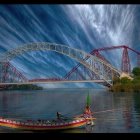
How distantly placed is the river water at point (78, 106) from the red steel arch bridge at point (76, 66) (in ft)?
1.10

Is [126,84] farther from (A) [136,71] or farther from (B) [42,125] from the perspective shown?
(B) [42,125]

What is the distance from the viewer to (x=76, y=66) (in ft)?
30.3

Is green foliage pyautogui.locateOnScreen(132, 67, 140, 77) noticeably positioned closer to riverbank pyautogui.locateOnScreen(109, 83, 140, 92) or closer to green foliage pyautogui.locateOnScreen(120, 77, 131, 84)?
green foliage pyautogui.locateOnScreen(120, 77, 131, 84)

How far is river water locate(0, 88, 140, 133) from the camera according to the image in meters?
8.74

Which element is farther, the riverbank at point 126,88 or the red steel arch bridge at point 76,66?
the riverbank at point 126,88

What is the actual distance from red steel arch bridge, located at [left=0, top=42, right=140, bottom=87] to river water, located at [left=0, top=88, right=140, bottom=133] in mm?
334

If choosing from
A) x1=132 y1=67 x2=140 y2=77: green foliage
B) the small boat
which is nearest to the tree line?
x1=132 y1=67 x2=140 y2=77: green foliage

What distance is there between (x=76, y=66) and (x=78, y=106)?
150cm

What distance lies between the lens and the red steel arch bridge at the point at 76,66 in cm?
868

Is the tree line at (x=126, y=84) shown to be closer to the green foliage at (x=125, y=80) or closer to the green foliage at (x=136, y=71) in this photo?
the green foliage at (x=125, y=80)

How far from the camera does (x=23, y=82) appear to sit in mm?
10344

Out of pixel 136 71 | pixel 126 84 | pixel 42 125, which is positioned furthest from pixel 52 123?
pixel 126 84

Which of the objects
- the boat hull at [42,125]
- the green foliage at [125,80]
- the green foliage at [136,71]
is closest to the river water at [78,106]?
the boat hull at [42,125]
